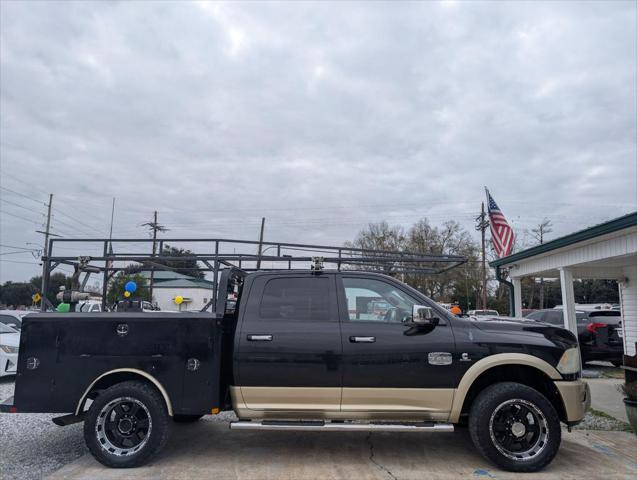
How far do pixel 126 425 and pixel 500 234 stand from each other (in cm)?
1534

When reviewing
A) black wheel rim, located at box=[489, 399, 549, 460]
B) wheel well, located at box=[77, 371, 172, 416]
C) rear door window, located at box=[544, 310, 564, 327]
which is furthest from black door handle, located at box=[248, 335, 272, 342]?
rear door window, located at box=[544, 310, 564, 327]

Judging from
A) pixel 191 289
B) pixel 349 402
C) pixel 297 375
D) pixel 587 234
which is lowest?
pixel 349 402

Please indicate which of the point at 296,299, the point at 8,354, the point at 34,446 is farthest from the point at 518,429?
the point at 8,354

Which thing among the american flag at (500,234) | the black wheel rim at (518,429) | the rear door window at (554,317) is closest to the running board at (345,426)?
the black wheel rim at (518,429)

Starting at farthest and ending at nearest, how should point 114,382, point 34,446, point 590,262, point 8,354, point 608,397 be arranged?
point 590,262 → point 8,354 → point 608,397 → point 34,446 → point 114,382

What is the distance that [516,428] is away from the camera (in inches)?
200

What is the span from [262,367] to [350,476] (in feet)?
4.40

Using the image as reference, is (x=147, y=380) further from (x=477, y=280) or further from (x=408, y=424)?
(x=477, y=280)

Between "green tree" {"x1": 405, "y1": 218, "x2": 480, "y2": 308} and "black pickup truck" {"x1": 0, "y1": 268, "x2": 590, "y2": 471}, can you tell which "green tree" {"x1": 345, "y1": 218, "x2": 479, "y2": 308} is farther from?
"black pickup truck" {"x1": 0, "y1": 268, "x2": 590, "y2": 471}

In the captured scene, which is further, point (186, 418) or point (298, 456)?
point (186, 418)

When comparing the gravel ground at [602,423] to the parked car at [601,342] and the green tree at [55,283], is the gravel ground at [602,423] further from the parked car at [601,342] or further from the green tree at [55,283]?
the green tree at [55,283]

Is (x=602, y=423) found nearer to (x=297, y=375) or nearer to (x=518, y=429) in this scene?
(x=518, y=429)

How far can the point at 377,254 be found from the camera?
703cm

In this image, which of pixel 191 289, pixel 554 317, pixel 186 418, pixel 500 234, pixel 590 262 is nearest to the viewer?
pixel 186 418
